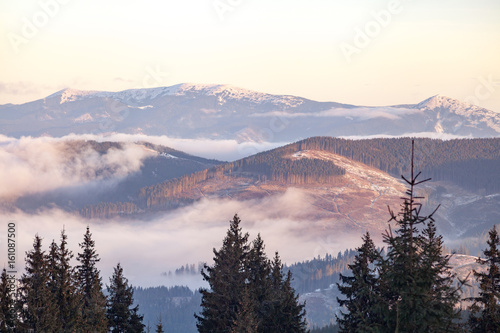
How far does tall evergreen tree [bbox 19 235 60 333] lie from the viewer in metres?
51.4

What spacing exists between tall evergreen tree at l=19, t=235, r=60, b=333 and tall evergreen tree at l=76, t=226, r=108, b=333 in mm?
3041

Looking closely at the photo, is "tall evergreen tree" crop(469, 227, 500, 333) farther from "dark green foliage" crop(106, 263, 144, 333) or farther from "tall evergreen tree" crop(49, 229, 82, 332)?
"dark green foliage" crop(106, 263, 144, 333)

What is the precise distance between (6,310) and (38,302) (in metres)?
2.41

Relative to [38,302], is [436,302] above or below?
above

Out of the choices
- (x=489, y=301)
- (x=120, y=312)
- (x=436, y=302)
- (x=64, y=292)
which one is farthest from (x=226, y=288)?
(x=436, y=302)

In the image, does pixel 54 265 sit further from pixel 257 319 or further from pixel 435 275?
pixel 435 275

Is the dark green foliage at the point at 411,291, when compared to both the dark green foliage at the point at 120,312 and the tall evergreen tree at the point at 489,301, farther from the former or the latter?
the dark green foliage at the point at 120,312

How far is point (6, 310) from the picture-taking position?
52.4 meters

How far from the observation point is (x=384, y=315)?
126 ft

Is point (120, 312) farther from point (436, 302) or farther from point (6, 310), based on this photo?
point (436, 302)

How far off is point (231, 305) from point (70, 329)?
1669cm

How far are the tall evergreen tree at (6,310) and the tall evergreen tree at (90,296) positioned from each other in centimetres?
502

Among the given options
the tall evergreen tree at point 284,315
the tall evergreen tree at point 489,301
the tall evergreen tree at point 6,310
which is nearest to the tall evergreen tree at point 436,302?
the tall evergreen tree at point 489,301

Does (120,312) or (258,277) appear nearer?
(120,312)
